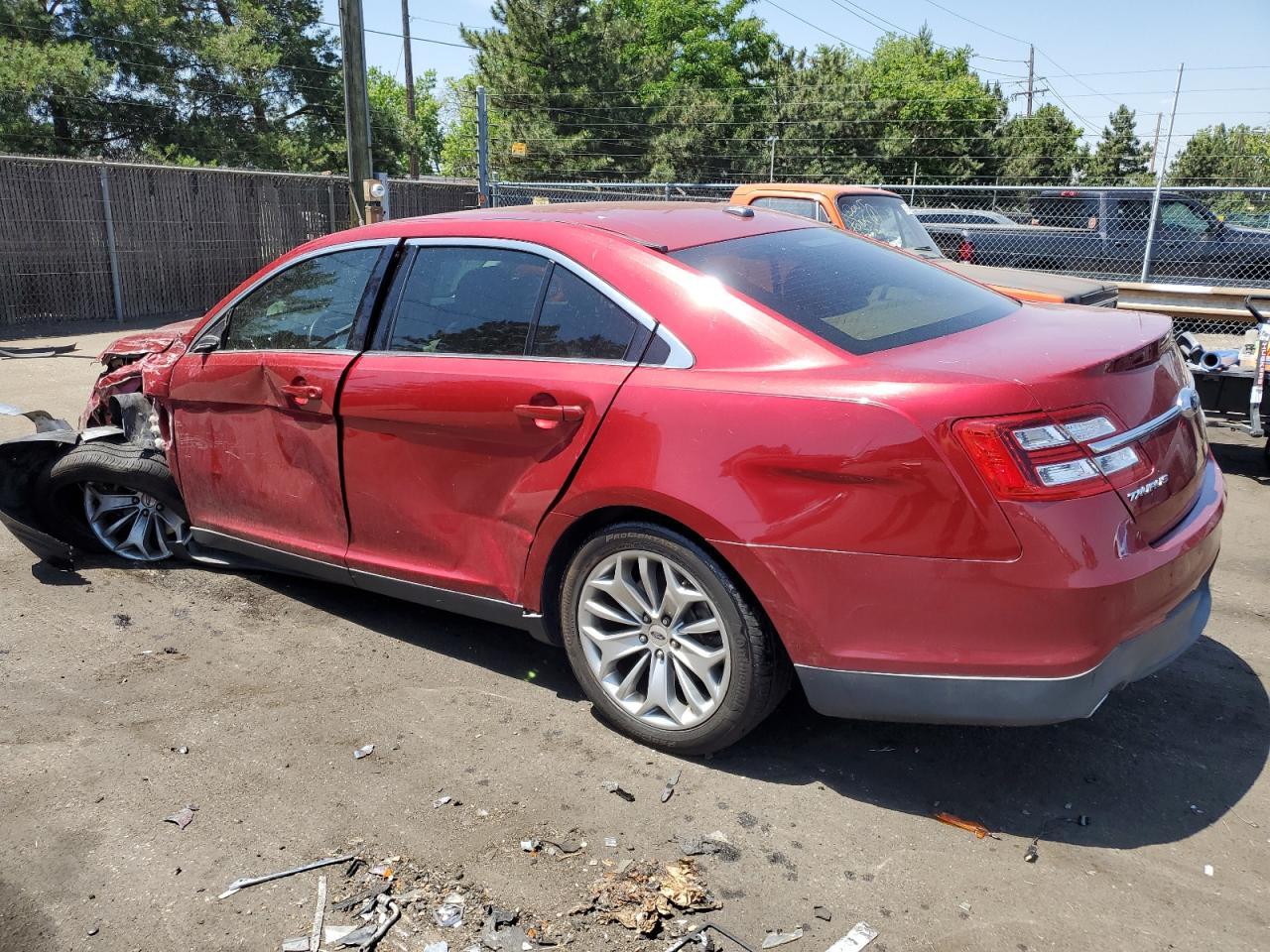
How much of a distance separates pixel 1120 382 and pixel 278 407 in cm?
306

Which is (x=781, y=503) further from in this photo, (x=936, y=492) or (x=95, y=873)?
(x=95, y=873)

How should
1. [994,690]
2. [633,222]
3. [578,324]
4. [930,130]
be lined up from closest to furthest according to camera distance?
[994,690]
[578,324]
[633,222]
[930,130]

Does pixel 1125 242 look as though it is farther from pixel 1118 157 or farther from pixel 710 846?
pixel 1118 157

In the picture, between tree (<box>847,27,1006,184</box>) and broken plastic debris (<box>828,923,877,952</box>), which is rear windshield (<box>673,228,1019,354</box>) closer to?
broken plastic debris (<box>828,923,877,952</box>)

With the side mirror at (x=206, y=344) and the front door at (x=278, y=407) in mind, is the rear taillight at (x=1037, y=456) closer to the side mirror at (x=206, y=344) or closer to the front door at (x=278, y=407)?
the front door at (x=278, y=407)

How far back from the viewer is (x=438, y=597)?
12.5 ft

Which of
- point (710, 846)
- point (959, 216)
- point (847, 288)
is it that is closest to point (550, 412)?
point (847, 288)

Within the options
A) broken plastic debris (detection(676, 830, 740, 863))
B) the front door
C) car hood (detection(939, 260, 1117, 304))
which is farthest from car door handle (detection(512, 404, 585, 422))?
car hood (detection(939, 260, 1117, 304))

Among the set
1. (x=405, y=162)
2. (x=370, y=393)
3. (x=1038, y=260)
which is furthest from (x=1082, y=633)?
(x=405, y=162)

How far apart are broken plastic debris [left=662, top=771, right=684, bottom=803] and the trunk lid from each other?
1430 mm

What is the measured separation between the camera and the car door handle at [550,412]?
3.26 m

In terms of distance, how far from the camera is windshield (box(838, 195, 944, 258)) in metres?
8.65

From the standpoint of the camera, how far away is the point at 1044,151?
39844mm

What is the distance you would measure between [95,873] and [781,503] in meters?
2.13
